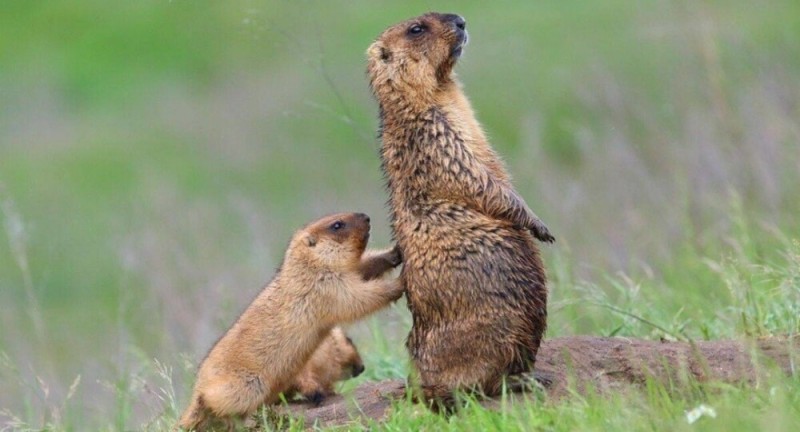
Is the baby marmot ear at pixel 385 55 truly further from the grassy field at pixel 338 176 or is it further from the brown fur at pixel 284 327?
the grassy field at pixel 338 176

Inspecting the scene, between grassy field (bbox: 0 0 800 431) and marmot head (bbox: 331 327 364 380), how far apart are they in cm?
33

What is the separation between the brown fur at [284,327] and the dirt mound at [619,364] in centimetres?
24

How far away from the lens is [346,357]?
6.51m

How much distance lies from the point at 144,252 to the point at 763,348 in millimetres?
6002

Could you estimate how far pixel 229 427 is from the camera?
19.8 feet

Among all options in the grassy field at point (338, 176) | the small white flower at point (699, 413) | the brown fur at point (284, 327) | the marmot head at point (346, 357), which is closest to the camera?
the small white flower at point (699, 413)

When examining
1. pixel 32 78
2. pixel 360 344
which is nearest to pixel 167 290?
pixel 360 344

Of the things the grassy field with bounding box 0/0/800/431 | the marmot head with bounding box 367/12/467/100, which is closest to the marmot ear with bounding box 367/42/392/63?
the marmot head with bounding box 367/12/467/100

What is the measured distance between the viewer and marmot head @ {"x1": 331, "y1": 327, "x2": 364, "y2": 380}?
21.3 feet

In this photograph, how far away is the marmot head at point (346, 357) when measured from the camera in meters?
6.50

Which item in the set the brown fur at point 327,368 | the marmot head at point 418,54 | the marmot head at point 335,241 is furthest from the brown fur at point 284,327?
the marmot head at point 418,54

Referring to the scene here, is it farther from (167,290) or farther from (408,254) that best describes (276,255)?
(408,254)

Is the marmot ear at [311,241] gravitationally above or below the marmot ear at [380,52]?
below

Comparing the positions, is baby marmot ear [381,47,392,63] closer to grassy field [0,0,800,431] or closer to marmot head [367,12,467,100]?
marmot head [367,12,467,100]
